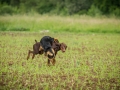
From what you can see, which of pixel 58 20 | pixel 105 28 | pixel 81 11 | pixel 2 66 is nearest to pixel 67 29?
pixel 58 20

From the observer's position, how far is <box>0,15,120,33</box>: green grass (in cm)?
1884

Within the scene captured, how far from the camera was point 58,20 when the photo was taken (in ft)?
64.8

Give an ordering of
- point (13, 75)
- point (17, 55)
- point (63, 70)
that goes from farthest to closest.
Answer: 1. point (17, 55)
2. point (63, 70)
3. point (13, 75)

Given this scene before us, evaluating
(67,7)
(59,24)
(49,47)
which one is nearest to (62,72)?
(49,47)

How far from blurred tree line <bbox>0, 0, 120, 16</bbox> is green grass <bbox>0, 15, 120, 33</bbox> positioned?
6548 mm

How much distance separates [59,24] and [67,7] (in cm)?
1679

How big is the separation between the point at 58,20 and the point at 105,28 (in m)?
3.70

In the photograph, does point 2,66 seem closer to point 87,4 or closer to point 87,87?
point 87,87

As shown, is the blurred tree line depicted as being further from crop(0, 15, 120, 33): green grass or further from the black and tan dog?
the black and tan dog

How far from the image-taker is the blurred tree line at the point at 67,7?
29942mm

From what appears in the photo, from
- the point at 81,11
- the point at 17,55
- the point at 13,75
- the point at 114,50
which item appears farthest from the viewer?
the point at 81,11

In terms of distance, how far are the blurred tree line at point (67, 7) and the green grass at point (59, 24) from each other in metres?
6.55

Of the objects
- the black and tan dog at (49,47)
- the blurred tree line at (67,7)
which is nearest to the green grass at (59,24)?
the blurred tree line at (67,7)

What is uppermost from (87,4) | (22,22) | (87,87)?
(87,4)
